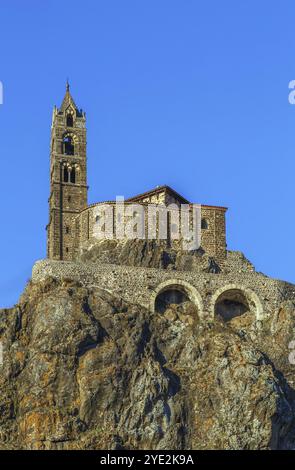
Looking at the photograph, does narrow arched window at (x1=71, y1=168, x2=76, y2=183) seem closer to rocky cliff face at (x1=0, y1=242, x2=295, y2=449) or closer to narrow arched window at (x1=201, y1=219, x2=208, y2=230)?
narrow arched window at (x1=201, y1=219, x2=208, y2=230)

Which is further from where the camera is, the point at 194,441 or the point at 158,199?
the point at 158,199

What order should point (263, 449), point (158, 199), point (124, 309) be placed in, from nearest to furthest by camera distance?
point (263, 449) < point (124, 309) < point (158, 199)

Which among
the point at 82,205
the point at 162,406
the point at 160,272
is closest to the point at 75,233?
the point at 82,205

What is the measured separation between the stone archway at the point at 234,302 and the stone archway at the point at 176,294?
1.53m

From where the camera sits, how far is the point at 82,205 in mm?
121062

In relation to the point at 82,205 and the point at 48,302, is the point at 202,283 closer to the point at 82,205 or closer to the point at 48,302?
the point at 48,302

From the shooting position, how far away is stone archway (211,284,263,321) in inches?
4060

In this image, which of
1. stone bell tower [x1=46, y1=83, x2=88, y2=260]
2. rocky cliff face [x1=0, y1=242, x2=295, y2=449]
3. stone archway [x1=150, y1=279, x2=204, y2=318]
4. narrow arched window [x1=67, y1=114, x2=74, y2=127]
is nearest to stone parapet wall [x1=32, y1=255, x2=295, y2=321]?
stone archway [x1=150, y1=279, x2=204, y2=318]

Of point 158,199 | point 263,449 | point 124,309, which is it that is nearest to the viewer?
point 263,449

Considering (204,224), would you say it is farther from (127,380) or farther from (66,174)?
(127,380)

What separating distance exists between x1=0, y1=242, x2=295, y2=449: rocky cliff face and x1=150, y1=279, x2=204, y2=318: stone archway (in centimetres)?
217

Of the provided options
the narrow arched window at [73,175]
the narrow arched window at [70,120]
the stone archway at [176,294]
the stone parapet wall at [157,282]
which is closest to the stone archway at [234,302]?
the stone parapet wall at [157,282]

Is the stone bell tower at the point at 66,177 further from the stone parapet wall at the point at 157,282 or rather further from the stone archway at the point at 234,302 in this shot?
the stone archway at the point at 234,302

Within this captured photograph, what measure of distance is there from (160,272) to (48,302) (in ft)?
38.3
